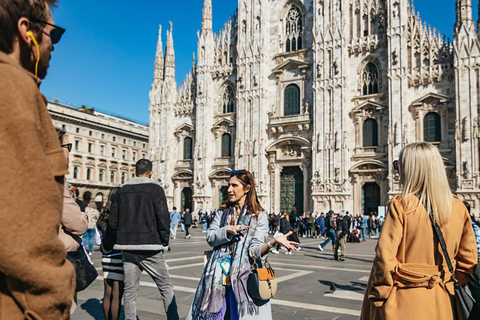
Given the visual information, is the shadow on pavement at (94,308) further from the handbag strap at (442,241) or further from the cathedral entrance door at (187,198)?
the cathedral entrance door at (187,198)

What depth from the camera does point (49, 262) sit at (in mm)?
1283

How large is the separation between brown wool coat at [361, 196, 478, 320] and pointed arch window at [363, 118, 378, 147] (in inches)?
945

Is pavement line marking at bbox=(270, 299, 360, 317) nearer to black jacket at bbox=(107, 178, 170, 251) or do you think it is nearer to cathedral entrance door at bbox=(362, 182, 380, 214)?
black jacket at bbox=(107, 178, 170, 251)

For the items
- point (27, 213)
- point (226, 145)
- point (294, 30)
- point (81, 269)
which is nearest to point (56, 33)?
point (27, 213)

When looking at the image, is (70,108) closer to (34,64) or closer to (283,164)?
(283,164)

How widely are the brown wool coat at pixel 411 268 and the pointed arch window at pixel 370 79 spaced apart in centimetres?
2479

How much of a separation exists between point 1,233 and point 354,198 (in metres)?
25.7

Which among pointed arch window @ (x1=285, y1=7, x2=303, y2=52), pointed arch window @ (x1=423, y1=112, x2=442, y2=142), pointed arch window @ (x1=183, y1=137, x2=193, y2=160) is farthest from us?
pointed arch window @ (x1=183, y1=137, x2=193, y2=160)

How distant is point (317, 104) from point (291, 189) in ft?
19.4

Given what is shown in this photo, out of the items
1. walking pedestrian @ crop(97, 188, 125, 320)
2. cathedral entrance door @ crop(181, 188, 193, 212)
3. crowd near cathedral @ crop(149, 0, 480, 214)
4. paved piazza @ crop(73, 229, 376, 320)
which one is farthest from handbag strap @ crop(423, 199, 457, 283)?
cathedral entrance door @ crop(181, 188, 193, 212)

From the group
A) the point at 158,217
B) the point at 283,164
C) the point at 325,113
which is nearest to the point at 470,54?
the point at 325,113

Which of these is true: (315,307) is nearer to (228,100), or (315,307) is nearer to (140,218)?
(140,218)

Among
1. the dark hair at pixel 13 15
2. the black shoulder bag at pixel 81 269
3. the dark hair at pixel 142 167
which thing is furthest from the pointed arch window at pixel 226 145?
the dark hair at pixel 13 15

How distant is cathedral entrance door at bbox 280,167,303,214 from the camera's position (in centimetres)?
2839
